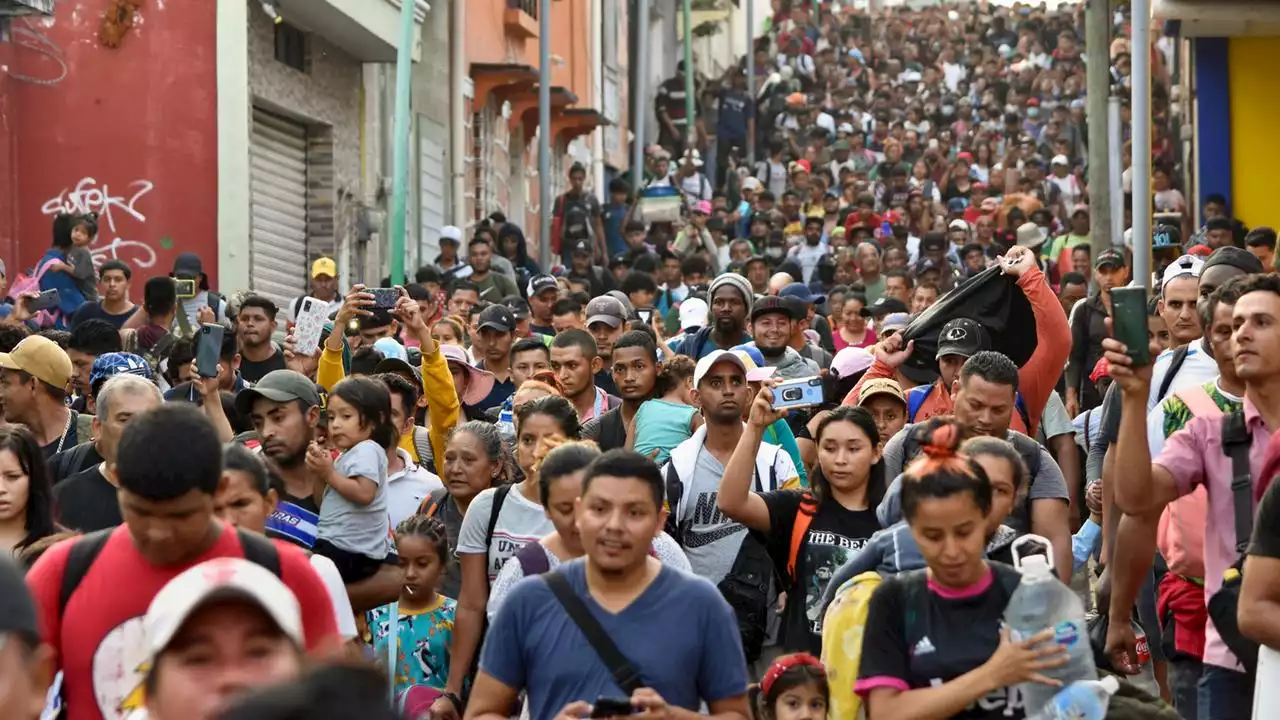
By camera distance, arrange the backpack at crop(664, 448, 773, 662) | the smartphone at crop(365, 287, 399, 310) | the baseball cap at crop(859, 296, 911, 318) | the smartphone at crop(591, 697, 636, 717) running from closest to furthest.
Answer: the smartphone at crop(591, 697, 636, 717) → the backpack at crop(664, 448, 773, 662) → the smartphone at crop(365, 287, 399, 310) → the baseball cap at crop(859, 296, 911, 318)

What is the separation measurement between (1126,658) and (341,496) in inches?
114

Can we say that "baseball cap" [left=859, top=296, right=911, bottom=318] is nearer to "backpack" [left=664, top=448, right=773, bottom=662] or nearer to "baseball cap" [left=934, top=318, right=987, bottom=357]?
"baseball cap" [left=934, top=318, right=987, bottom=357]

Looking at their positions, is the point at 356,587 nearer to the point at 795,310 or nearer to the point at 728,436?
the point at 728,436

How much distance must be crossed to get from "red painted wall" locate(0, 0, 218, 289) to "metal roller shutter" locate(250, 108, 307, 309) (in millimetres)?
1707

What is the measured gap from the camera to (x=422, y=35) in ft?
88.7

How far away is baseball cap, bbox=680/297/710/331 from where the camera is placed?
47.2 ft

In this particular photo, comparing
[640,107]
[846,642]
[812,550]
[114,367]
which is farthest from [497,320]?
[640,107]

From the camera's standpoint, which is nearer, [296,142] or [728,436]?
[728,436]

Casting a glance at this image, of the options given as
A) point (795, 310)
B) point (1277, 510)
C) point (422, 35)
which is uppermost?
point (422, 35)

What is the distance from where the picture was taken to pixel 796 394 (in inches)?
343

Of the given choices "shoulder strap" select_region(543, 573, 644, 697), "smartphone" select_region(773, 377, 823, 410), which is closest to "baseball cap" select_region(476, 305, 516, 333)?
"smartphone" select_region(773, 377, 823, 410)

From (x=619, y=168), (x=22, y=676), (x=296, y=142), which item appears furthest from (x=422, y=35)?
(x=22, y=676)

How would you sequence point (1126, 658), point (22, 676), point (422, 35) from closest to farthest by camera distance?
point (22, 676) < point (1126, 658) < point (422, 35)

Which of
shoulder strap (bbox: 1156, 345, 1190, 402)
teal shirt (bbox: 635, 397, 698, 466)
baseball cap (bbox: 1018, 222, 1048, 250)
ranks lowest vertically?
teal shirt (bbox: 635, 397, 698, 466)
